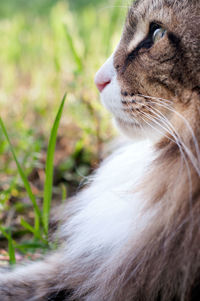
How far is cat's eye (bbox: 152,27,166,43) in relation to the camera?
128 centimetres

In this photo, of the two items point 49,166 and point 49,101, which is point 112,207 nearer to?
point 49,166

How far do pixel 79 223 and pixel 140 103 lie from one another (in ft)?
1.54

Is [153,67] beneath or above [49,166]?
above

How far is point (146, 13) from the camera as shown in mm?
1341

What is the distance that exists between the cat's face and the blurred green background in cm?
36

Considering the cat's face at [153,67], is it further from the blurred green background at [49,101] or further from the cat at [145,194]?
the blurred green background at [49,101]

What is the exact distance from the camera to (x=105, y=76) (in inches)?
54.4

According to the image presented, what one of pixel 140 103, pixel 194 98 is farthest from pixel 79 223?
pixel 194 98

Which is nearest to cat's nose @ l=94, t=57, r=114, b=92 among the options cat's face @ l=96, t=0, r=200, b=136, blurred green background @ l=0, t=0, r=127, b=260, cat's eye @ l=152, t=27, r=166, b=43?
cat's face @ l=96, t=0, r=200, b=136

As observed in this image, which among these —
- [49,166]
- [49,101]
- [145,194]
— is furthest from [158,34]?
[49,101]

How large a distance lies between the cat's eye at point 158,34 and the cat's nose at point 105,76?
166 mm

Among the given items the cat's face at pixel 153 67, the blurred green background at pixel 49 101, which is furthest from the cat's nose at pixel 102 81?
the blurred green background at pixel 49 101

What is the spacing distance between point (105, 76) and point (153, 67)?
0.58 feet

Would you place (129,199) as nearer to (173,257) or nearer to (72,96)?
(173,257)
